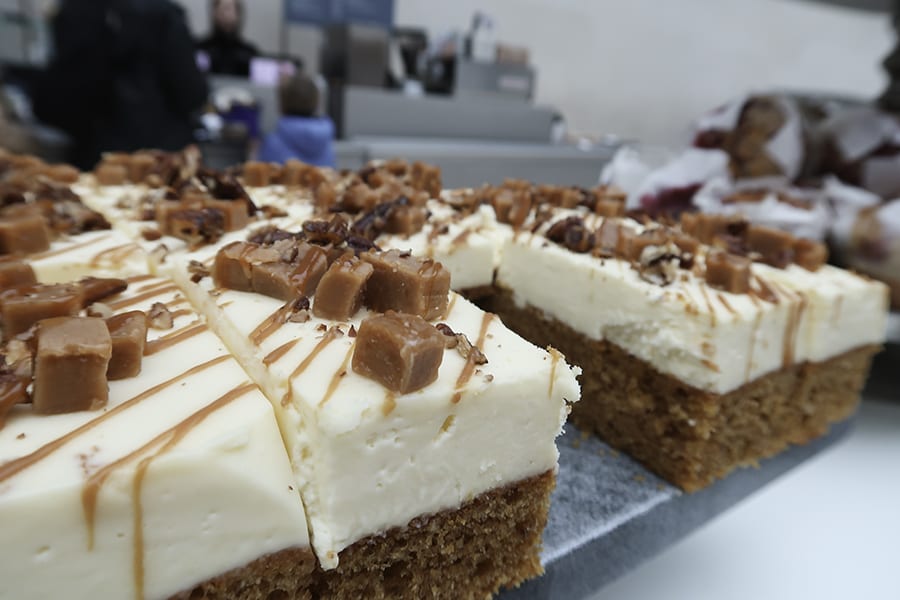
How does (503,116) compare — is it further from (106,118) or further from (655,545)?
(655,545)

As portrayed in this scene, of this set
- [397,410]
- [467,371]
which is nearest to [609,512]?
[467,371]

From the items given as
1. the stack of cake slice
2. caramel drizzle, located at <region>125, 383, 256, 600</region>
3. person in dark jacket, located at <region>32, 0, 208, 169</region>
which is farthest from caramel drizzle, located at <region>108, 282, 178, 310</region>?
person in dark jacket, located at <region>32, 0, 208, 169</region>

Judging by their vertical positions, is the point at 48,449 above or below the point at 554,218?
below

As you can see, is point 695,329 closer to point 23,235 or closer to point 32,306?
point 32,306

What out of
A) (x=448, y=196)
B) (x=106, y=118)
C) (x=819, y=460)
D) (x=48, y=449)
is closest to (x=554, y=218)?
(x=448, y=196)

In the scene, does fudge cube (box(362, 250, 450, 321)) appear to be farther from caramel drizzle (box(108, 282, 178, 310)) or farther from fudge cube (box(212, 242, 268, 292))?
caramel drizzle (box(108, 282, 178, 310))

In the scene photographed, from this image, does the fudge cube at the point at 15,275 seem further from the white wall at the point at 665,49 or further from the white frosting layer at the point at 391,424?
the white wall at the point at 665,49
